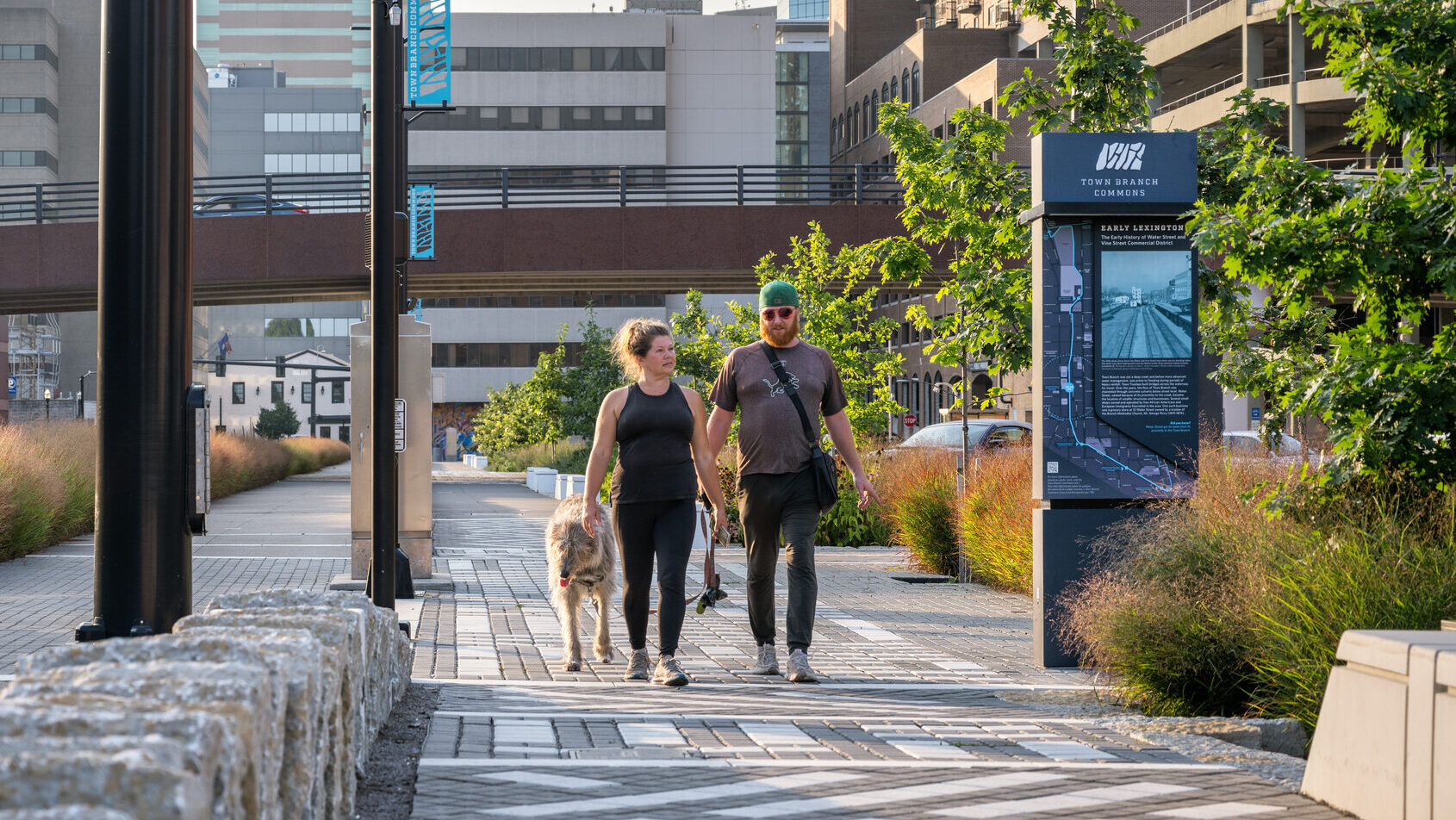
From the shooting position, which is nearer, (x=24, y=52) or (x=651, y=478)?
(x=651, y=478)

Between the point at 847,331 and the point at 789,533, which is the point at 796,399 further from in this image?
the point at 847,331

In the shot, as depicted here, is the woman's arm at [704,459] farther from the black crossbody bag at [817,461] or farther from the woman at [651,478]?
the black crossbody bag at [817,461]

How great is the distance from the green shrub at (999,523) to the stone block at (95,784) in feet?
37.6

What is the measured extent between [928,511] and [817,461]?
8824 millimetres

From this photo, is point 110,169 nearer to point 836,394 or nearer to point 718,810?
point 718,810

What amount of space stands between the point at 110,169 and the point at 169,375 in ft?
2.17

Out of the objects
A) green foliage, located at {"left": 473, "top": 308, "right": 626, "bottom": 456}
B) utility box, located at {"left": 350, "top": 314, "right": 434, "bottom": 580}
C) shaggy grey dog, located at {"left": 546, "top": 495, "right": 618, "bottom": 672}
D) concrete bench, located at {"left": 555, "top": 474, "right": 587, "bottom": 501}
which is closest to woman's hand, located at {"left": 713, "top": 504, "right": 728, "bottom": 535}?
shaggy grey dog, located at {"left": 546, "top": 495, "right": 618, "bottom": 672}

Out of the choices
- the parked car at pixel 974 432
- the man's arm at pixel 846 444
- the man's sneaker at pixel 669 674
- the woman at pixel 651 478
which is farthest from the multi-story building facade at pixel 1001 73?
the man's sneaker at pixel 669 674

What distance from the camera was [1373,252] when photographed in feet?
26.9

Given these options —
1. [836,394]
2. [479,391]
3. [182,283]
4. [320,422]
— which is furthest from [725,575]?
[320,422]

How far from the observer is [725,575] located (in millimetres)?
15836

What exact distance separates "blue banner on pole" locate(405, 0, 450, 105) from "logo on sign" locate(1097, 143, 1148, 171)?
39.8ft

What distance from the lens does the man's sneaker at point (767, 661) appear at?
8.49 meters

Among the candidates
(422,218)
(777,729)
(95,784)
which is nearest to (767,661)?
(777,729)
